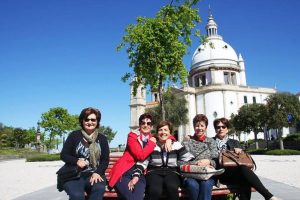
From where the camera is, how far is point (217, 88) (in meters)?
72.0

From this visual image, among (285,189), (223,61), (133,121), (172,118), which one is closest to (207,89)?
(223,61)

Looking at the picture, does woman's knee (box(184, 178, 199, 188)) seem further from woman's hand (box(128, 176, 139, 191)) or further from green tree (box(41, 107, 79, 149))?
green tree (box(41, 107, 79, 149))

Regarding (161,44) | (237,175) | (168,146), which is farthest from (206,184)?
(161,44)

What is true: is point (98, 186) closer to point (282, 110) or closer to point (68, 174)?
point (68, 174)

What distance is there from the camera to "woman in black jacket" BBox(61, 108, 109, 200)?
559 cm

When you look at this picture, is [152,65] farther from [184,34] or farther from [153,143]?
[153,143]

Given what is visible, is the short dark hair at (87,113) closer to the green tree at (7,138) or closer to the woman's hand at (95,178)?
the woman's hand at (95,178)

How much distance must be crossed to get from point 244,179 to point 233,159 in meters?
0.45

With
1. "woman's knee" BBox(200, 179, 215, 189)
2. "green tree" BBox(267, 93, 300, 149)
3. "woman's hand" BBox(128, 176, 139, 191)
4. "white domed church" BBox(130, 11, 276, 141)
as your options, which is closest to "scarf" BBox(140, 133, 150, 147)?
"woman's hand" BBox(128, 176, 139, 191)

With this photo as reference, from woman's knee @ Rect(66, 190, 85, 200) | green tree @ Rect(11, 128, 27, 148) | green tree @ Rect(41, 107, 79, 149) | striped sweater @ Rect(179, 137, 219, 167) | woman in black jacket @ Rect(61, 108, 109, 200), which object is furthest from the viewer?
green tree @ Rect(11, 128, 27, 148)

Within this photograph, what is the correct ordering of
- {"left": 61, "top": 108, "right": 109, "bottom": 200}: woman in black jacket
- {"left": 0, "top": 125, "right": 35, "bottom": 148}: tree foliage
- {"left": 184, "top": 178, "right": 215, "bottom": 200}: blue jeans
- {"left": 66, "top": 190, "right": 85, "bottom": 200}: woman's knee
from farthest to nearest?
1. {"left": 0, "top": 125, "right": 35, "bottom": 148}: tree foliage
2. {"left": 184, "top": 178, "right": 215, "bottom": 200}: blue jeans
3. {"left": 61, "top": 108, "right": 109, "bottom": 200}: woman in black jacket
4. {"left": 66, "top": 190, "right": 85, "bottom": 200}: woman's knee

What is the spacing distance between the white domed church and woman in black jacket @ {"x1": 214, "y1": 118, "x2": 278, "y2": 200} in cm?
6161

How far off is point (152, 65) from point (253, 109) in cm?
3925

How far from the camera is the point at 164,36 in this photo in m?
15.9
